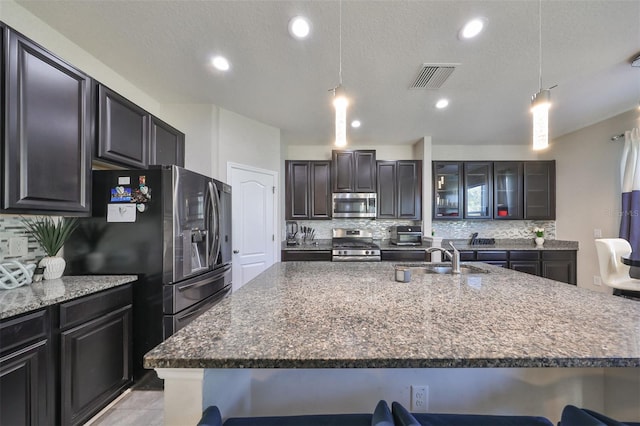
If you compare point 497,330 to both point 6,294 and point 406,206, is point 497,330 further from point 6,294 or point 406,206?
point 406,206

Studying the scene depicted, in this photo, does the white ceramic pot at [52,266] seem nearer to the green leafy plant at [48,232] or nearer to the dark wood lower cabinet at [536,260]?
the green leafy plant at [48,232]

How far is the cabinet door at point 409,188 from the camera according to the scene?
4020mm

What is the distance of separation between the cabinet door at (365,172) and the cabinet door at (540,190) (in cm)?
258

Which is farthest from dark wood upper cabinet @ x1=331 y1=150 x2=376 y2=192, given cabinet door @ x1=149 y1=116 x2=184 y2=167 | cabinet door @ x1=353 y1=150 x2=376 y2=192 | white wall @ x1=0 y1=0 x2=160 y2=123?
white wall @ x1=0 y1=0 x2=160 y2=123

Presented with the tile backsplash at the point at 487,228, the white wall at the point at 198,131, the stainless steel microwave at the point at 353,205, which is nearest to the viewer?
the white wall at the point at 198,131

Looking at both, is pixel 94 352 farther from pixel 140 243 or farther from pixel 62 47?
pixel 62 47

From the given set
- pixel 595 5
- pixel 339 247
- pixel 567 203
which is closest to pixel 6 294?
pixel 339 247

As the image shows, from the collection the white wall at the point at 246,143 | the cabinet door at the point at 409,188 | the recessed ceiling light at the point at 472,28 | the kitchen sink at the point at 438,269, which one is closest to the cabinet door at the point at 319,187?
the white wall at the point at 246,143

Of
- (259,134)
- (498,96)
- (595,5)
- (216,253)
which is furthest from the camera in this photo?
(259,134)

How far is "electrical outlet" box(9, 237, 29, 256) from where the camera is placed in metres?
1.58

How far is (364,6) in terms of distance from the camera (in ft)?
5.15

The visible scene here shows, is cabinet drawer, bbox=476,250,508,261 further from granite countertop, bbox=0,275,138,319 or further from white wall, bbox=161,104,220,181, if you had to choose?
granite countertop, bbox=0,275,138,319

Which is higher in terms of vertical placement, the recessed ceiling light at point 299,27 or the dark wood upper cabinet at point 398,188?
the recessed ceiling light at point 299,27

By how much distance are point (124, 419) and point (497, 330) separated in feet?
7.39
